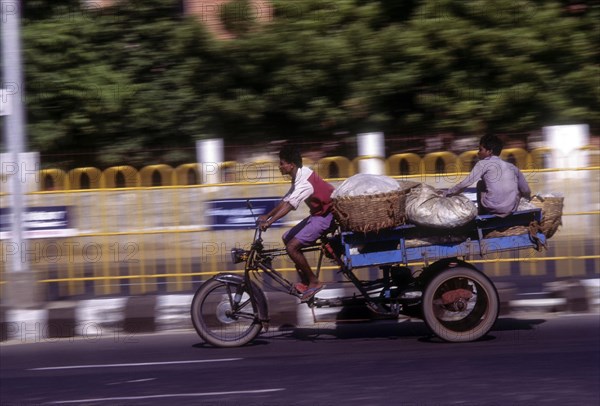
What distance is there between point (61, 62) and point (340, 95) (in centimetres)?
437

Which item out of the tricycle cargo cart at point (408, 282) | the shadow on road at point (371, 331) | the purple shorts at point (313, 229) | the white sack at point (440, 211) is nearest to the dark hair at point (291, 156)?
the purple shorts at point (313, 229)

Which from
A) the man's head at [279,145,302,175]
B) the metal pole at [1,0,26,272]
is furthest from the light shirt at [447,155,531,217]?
the metal pole at [1,0,26,272]

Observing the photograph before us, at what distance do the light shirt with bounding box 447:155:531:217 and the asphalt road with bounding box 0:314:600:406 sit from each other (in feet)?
3.84

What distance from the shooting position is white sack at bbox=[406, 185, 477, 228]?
7840 millimetres

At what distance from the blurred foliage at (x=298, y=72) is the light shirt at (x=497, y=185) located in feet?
20.6

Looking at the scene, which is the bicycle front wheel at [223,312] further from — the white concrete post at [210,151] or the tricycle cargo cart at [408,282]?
the white concrete post at [210,151]

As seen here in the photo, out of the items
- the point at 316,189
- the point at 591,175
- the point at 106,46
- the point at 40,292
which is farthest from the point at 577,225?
the point at 106,46

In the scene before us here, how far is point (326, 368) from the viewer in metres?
7.27

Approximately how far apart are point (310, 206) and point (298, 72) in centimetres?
649

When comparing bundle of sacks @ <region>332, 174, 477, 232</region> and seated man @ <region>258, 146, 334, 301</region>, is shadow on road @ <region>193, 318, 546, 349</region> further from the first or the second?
bundle of sacks @ <region>332, 174, 477, 232</region>

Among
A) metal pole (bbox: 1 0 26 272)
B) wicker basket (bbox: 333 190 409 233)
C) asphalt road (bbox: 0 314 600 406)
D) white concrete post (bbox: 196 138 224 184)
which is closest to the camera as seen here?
asphalt road (bbox: 0 314 600 406)

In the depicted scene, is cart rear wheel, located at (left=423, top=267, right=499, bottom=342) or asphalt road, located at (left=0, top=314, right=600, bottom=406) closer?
asphalt road, located at (left=0, top=314, right=600, bottom=406)

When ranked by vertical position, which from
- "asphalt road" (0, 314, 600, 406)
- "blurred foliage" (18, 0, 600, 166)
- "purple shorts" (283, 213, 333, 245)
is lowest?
"asphalt road" (0, 314, 600, 406)

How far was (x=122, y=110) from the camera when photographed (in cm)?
1484
